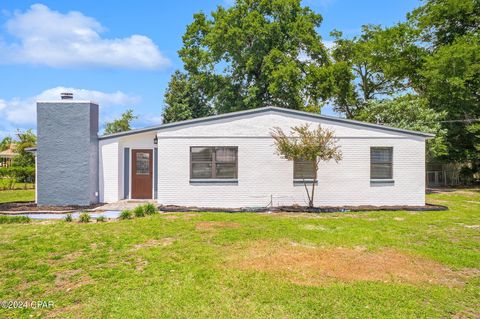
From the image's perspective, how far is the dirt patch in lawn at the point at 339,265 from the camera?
559 centimetres

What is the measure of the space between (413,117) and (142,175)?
16.9 meters

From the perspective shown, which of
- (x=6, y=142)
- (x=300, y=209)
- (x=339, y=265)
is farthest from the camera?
(x=6, y=142)

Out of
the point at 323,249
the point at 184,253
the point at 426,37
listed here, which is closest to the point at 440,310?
the point at 323,249

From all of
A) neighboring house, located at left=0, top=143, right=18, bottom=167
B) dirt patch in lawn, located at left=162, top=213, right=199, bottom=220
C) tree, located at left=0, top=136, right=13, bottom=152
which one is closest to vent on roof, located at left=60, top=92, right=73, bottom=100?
dirt patch in lawn, located at left=162, top=213, right=199, bottom=220

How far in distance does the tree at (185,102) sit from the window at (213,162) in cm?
1973

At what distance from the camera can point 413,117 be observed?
2172 cm

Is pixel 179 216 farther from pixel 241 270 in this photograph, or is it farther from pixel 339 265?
pixel 339 265

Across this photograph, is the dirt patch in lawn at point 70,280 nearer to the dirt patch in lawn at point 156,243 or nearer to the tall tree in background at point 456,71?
the dirt patch in lawn at point 156,243

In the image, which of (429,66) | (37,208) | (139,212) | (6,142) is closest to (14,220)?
(37,208)

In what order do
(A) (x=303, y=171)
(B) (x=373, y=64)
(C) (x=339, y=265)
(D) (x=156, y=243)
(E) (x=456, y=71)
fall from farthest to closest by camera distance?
(B) (x=373, y=64), (E) (x=456, y=71), (A) (x=303, y=171), (D) (x=156, y=243), (C) (x=339, y=265)

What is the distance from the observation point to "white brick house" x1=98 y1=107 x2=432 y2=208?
1355 cm

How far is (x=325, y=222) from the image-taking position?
34.4ft

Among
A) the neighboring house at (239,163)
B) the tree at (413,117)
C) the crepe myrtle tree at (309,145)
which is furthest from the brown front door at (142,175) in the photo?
the tree at (413,117)

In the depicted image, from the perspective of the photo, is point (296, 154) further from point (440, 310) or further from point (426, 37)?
point (426, 37)
